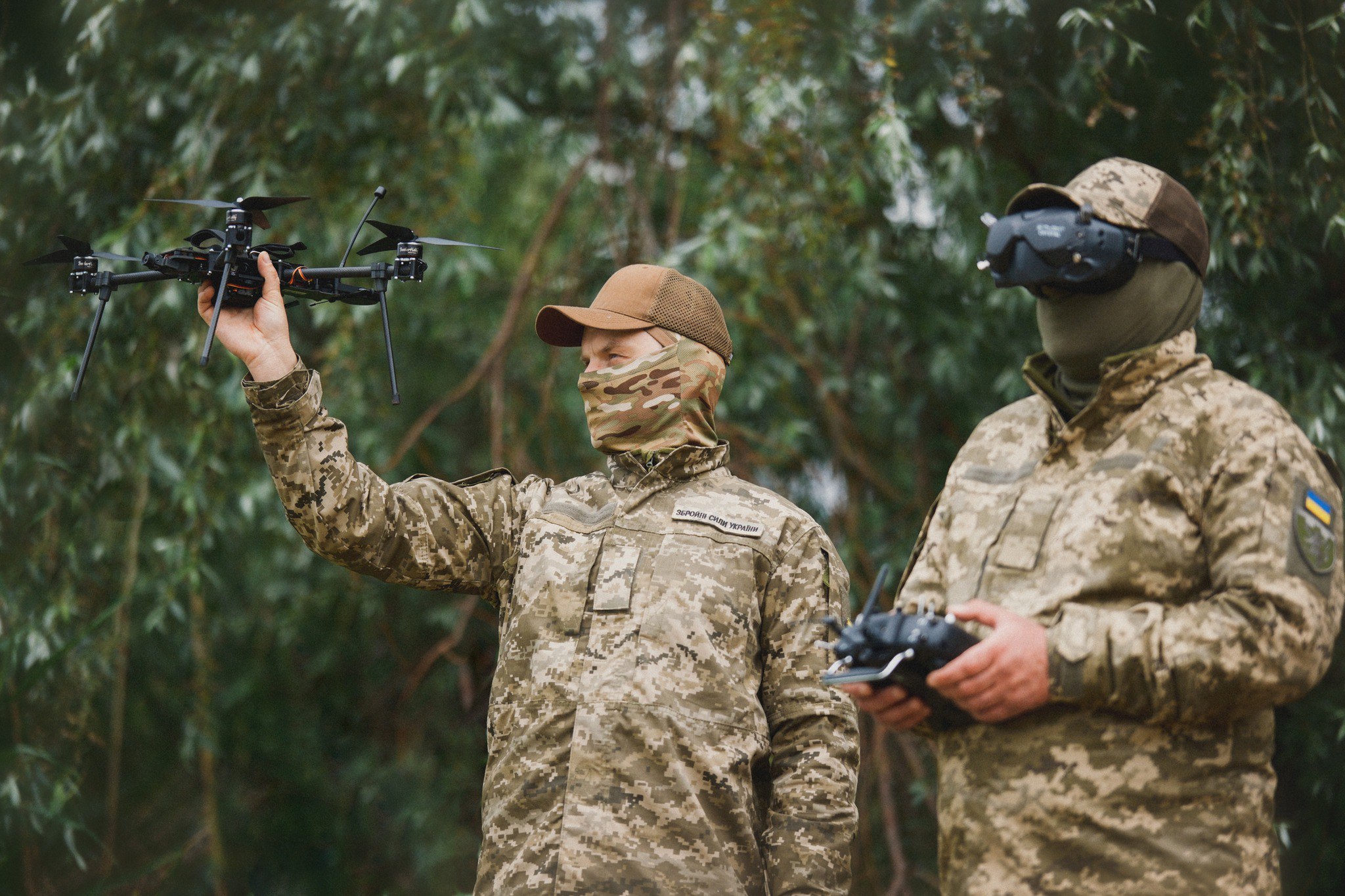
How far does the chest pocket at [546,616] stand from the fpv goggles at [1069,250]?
99cm

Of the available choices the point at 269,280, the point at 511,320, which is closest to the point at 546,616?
the point at 269,280

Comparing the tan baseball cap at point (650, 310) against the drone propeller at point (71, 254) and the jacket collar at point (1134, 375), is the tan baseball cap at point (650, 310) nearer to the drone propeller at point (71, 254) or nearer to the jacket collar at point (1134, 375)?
the drone propeller at point (71, 254)

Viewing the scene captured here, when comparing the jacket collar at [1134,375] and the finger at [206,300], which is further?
the finger at [206,300]

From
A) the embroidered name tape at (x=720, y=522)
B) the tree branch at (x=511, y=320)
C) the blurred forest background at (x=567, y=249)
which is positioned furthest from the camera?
the tree branch at (x=511, y=320)

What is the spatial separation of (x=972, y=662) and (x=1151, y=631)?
0.74ft

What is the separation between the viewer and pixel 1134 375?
1979 millimetres

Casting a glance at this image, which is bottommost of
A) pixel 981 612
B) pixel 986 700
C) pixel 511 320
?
pixel 986 700

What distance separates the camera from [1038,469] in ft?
6.69

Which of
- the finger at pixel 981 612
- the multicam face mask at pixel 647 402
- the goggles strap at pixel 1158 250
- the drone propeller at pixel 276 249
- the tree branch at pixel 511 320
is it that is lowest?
the finger at pixel 981 612

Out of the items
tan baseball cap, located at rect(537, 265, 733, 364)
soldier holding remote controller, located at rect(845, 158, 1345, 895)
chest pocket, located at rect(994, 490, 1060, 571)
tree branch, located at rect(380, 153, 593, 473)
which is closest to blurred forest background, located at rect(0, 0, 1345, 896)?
tree branch, located at rect(380, 153, 593, 473)

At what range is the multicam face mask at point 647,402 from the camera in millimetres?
2709

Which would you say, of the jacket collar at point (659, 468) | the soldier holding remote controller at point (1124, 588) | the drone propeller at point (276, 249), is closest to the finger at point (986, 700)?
the soldier holding remote controller at point (1124, 588)

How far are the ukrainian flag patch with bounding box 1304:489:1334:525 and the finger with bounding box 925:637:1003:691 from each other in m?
0.44

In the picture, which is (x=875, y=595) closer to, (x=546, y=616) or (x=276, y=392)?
(x=546, y=616)
